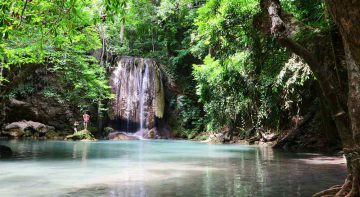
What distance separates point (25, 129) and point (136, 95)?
8.32m

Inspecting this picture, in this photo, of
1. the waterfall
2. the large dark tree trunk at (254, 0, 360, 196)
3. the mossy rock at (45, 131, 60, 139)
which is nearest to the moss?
the waterfall

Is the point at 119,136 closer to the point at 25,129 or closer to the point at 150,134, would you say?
the point at 150,134

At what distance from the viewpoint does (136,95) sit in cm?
2630

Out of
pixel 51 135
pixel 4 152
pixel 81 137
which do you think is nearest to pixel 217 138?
pixel 81 137

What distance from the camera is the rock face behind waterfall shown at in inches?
1005

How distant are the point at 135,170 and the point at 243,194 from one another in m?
2.97

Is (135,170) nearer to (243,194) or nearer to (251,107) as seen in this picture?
(243,194)

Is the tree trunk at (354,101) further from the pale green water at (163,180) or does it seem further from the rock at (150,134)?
the rock at (150,134)

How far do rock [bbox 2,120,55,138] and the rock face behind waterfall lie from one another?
5.39 m

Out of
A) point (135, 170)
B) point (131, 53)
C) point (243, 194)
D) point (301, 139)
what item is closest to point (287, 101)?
point (301, 139)

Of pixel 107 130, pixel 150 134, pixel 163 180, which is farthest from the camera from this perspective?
pixel 150 134

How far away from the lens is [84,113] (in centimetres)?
2344

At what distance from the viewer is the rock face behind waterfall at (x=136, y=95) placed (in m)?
25.5

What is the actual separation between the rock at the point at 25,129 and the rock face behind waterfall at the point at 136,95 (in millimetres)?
5388
